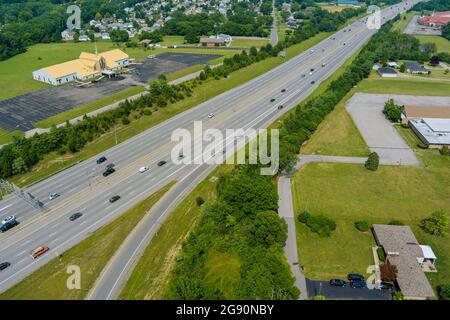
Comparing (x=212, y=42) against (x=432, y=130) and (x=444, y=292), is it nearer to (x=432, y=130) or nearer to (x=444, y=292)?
(x=432, y=130)

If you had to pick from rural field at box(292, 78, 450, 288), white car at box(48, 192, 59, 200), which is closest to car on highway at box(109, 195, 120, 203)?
white car at box(48, 192, 59, 200)

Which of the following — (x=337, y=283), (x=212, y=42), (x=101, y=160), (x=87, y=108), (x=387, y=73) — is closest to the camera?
(x=337, y=283)

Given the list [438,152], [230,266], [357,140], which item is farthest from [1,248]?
[438,152]

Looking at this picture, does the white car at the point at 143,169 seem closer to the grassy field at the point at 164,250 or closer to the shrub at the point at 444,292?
the grassy field at the point at 164,250

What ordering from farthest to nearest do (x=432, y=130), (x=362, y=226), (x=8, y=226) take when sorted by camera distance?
(x=432, y=130), (x=8, y=226), (x=362, y=226)

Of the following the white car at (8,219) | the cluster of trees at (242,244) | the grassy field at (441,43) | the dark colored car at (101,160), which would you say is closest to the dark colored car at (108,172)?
the dark colored car at (101,160)

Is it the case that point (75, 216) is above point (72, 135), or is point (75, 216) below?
below

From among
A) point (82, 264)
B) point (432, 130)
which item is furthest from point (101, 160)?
point (432, 130)
